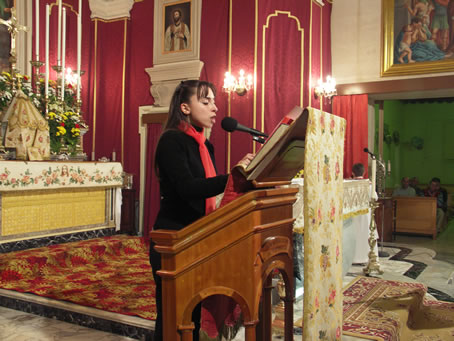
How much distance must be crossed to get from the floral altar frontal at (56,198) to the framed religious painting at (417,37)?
5766 mm

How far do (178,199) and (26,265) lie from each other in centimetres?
306

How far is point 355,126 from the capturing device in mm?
Answer: 8898

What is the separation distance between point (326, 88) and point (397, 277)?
4.10 m

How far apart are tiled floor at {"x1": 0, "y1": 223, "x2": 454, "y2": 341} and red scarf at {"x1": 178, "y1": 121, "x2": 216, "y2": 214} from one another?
1.49 meters

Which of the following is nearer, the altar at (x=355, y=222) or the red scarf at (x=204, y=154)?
the red scarf at (x=204, y=154)

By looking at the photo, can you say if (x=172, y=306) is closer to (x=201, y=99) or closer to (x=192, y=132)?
(x=192, y=132)

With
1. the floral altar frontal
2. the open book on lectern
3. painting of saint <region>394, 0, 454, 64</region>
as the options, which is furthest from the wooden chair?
the open book on lectern

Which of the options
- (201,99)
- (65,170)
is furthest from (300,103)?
(201,99)

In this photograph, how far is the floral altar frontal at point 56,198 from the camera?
15.0 feet

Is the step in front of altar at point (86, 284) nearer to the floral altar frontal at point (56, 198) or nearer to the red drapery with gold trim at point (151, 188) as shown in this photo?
the floral altar frontal at point (56, 198)

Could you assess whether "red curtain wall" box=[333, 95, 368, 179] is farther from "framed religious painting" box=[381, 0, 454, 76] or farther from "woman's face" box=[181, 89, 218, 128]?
A: "woman's face" box=[181, 89, 218, 128]

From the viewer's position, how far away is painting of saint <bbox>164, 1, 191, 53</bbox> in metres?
7.92

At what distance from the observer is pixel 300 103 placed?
7.59 m

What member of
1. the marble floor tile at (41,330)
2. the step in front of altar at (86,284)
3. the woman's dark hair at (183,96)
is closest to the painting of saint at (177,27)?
the step in front of altar at (86,284)
